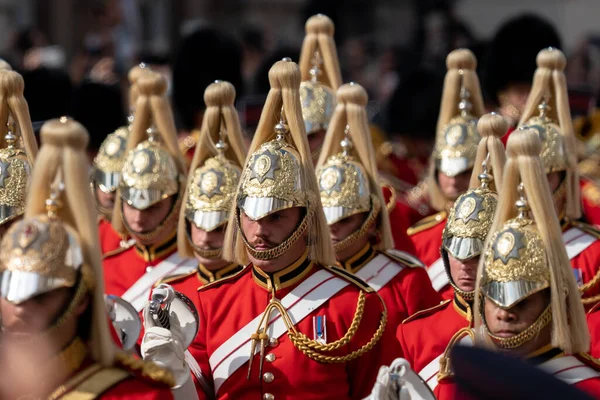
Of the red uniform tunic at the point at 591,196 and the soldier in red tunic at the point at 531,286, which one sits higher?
the soldier in red tunic at the point at 531,286

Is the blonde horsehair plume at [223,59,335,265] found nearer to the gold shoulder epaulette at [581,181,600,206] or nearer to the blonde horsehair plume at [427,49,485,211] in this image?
the blonde horsehair plume at [427,49,485,211]

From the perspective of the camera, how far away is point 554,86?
20.6 ft

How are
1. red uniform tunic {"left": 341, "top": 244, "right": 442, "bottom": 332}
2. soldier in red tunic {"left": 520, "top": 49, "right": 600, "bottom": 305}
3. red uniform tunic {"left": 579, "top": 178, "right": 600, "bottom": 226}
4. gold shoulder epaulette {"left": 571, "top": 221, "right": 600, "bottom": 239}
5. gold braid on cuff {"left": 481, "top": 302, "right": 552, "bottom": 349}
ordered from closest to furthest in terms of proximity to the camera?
gold braid on cuff {"left": 481, "top": 302, "right": 552, "bottom": 349}
red uniform tunic {"left": 341, "top": 244, "right": 442, "bottom": 332}
soldier in red tunic {"left": 520, "top": 49, "right": 600, "bottom": 305}
gold shoulder epaulette {"left": 571, "top": 221, "right": 600, "bottom": 239}
red uniform tunic {"left": 579, "top": 178, "right": 600, "bottom": 226}

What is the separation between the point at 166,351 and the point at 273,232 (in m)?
0.68

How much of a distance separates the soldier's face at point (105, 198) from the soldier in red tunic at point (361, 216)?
140 centimetres

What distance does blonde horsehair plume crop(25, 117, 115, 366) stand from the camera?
3.76m

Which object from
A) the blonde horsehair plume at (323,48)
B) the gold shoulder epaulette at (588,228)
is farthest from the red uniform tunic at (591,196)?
the blonde horsehair plume at (323,48)

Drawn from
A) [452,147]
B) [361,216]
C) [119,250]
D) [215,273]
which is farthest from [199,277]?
[452,147]

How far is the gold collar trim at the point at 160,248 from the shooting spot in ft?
20.7

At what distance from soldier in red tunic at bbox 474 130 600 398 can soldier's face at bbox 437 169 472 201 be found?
224 centimetres

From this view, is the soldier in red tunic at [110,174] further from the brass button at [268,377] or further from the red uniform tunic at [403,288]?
the brass button at [268,377]

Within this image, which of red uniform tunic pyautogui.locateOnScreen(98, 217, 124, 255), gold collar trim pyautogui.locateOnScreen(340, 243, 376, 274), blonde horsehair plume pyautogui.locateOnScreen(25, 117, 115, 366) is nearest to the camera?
blonde horsehair plume pyautogui.locateOnScreen(25, 117, 115, 366)

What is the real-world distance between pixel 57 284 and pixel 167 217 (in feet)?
7.95

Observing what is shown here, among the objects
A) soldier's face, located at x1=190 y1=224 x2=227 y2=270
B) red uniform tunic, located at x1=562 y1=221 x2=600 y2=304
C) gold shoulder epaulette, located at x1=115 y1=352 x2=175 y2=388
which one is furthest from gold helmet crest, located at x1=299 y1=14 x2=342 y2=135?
gold shoulder epaulette, located at x1=115 y1=352 x2=175 y2=388
